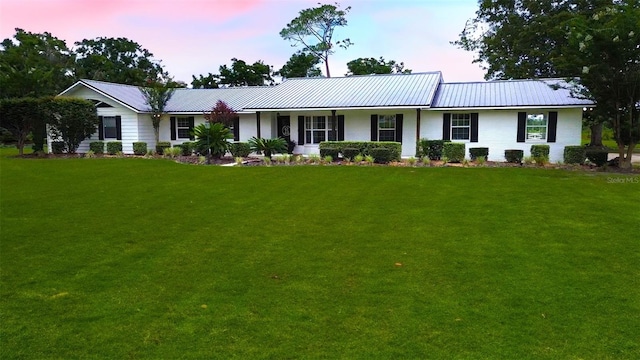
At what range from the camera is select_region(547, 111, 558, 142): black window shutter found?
18562 millimetres

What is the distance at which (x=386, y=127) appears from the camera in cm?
2105

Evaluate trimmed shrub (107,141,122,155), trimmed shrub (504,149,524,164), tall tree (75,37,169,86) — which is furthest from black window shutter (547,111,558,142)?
tall tree (75,37,169,86)

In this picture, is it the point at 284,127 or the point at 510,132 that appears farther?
the point at 284,127

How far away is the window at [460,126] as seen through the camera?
65.0 feet

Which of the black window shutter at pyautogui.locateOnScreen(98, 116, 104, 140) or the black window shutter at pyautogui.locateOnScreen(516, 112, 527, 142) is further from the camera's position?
the black window shutter at pyautogui.locateOnScreen(98, 116, 104, 140)

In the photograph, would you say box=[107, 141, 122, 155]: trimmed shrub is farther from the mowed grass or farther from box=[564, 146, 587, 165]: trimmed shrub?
box=[564, 146, 587, 165]: trimmed shrub

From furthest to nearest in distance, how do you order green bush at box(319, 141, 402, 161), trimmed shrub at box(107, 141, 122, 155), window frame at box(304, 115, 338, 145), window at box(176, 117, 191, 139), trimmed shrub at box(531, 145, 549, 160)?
window at box(176, 117, 191, 139) → trimmed shrub at box(107, 141, 122, 155) → window frame at box(304, 115, 338, 145) → green bush at box(319, 141, 402, 161) → trimmed shrub at box(531, 145, 549, 160)

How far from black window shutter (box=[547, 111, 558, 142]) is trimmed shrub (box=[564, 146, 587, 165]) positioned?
1.43 m

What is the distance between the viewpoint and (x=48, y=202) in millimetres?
9523

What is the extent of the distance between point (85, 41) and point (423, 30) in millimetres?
43676

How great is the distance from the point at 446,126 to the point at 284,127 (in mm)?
8028

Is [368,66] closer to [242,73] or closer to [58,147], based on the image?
[242,73]

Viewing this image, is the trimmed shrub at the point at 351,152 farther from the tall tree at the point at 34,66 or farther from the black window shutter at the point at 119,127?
the tall tree at the point at 34,66

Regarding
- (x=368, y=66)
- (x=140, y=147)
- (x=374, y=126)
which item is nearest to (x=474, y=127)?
(x=374, y=126)
